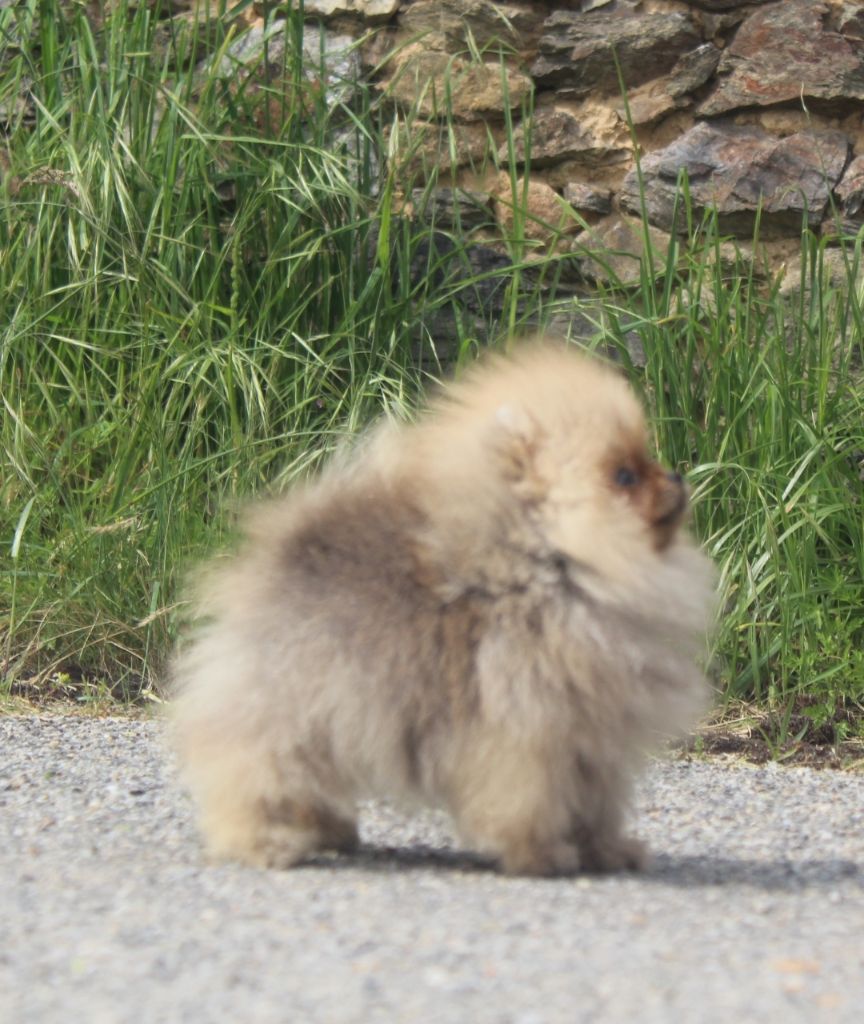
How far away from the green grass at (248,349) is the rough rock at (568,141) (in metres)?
0.50

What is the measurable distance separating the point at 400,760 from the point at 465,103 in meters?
4.09

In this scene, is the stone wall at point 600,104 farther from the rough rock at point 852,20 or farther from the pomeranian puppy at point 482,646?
the pomeranian puppy at point 482,646

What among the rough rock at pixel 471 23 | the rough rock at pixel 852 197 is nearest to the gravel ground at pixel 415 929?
the rough rock at pixel 852 197

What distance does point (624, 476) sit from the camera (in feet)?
9.05

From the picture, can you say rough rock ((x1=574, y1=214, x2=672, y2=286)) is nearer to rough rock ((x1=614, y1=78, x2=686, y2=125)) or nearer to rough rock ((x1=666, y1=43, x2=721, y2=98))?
rough rock ((x1=614, y1=78, x2=686, y2=125))

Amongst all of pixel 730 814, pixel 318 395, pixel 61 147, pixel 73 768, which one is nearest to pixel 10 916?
pixel 73 768

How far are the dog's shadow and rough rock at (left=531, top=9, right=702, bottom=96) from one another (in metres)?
3.79

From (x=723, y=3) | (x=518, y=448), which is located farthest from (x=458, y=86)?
(x=518, y=448)

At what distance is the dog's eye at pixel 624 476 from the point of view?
276cm

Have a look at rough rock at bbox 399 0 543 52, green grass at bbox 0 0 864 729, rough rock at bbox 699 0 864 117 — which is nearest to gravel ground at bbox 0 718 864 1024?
green grass at bbox 0 0 864 729

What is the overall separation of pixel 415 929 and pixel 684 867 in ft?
2.84

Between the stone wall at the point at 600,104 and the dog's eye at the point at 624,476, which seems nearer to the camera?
the dog's eye at the point at 624,476

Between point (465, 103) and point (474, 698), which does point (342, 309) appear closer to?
point (465, 103)

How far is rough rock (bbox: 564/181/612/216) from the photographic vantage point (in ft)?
19.7
